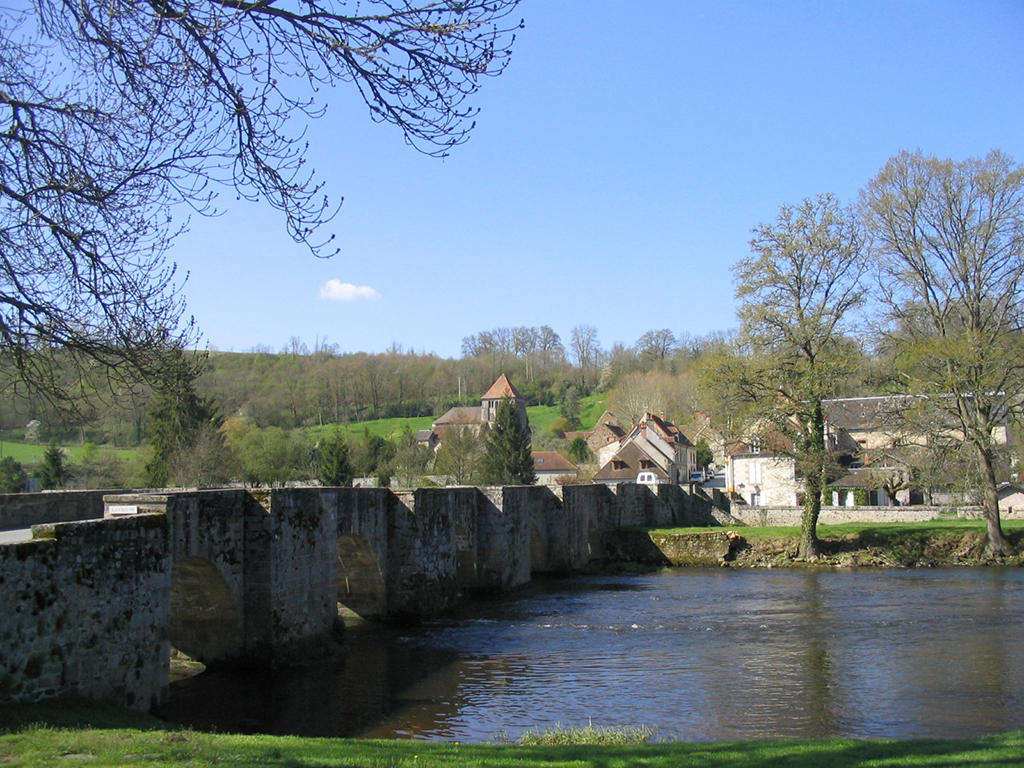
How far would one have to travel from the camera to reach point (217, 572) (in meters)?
12.2

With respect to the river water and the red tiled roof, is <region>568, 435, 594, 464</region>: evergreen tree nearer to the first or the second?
the red tiled roof

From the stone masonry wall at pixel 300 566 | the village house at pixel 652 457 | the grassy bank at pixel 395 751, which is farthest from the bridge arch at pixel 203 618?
the village house at pixel 652 457

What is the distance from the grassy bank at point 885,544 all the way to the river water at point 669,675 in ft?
21.8

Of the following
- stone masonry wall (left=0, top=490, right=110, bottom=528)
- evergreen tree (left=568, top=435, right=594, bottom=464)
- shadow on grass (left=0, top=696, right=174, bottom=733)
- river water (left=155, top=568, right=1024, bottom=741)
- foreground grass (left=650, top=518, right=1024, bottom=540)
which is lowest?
river water (left=155, top=568, right=1024, bottom=741)

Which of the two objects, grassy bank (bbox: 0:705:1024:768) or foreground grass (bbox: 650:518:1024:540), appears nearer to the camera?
grassy bank (bbox: 0:705:1024:768)

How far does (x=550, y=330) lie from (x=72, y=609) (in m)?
96.3

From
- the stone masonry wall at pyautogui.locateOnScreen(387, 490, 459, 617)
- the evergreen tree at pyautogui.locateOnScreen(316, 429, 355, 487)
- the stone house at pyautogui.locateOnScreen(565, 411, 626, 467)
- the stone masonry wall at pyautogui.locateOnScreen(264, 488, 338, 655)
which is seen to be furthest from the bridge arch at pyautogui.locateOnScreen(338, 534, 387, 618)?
the stone house at pyautogui.locateOnScreen(565, 411, 626, 467)

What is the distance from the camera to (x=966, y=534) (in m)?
27.4

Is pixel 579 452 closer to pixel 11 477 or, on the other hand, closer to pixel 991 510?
pixel 11 477

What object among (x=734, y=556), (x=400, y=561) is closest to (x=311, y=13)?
(x=400, y=561)

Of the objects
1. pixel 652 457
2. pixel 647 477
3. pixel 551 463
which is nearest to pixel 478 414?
pixel 551 463

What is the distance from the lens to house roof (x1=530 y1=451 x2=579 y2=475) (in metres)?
62.0

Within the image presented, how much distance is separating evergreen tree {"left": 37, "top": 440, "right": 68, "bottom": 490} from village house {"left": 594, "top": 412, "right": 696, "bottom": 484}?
28989 mm

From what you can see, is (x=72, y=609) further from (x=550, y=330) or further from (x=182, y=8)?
(x=550, y=330)
